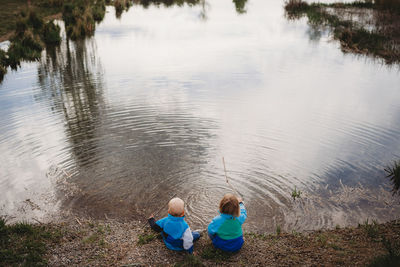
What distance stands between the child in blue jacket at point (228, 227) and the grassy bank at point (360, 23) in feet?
50.4

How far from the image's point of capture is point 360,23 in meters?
23.5

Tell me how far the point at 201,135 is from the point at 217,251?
460 cm

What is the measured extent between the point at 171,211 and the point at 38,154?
15.8ft

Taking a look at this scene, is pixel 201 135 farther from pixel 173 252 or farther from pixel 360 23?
pixel 360 23

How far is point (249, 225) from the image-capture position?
5707 mm

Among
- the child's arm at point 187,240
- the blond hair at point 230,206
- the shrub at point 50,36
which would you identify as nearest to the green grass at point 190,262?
the child's arm at point 187,240

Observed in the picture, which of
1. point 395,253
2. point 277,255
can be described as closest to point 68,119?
point 277,255

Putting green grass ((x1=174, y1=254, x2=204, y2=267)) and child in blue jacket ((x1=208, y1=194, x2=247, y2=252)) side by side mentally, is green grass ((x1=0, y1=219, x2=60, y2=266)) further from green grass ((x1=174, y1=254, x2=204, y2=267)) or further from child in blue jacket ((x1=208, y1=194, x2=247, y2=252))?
child in blue jacket ((x1=208, y1=194, x2=247, y2=252))

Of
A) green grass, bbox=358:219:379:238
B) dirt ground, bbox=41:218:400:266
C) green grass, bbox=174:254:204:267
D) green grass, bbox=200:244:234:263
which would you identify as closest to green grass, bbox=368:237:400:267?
dirt ground, bbox=41:218:400:266

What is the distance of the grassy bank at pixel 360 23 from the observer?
18312 mm

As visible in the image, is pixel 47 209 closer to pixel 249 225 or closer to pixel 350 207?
pixel 249 225

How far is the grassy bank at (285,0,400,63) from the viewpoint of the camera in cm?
1831

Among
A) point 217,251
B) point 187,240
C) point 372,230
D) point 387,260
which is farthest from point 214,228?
point 372,230

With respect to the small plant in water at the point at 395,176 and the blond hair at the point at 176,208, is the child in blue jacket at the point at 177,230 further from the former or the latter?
the small plant in water at the point at 395,176
